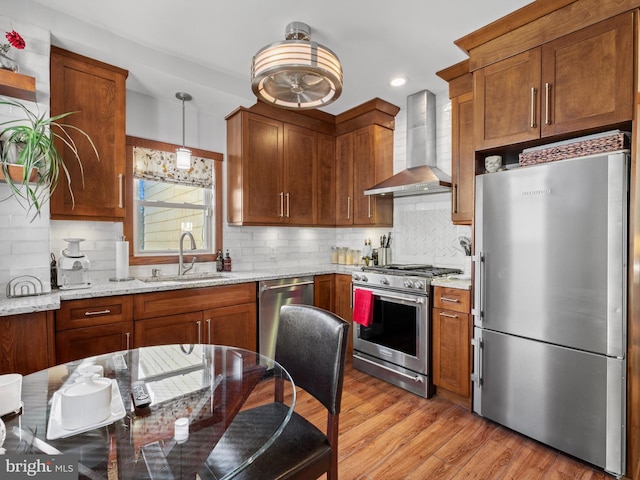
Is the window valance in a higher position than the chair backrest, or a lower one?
higher

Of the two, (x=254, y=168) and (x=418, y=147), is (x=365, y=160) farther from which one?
(x=254, y=168)

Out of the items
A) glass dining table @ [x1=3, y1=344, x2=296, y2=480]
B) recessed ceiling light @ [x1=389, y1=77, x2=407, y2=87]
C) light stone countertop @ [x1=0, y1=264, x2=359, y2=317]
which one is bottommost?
glass dining table @ [x1=3, y1=344, x2=296, y2=480]

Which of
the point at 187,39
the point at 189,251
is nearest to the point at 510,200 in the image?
the point at 187,39

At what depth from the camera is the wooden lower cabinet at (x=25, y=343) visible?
1764 millimetres

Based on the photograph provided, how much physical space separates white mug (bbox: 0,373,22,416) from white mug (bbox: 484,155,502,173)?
9.26 ft

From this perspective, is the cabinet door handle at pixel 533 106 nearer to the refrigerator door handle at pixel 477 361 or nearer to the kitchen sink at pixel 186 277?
the refrigerator door handle at pixel 477 361

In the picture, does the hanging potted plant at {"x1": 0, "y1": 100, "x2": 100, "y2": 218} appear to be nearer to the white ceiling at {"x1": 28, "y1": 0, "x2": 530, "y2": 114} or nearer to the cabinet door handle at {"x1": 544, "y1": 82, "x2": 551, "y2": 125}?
the white ceiling at {"x1": 28, "y1": 0, "x2": 530, "y2": 114}

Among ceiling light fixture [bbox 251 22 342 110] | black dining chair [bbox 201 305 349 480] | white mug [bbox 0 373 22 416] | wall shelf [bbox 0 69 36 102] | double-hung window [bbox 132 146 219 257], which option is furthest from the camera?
double-hung window [bbox 132 146 219 257]

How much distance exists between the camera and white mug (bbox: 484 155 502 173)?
7.97 feet

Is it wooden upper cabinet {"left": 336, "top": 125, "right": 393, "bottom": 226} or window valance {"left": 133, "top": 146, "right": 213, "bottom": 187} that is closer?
window valance {"left": 133, "top": 146, "right": 213, "bottom": 187}

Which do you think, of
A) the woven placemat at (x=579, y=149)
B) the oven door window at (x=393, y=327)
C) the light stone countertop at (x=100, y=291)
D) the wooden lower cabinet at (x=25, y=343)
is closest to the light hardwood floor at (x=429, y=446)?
the oven door window at (x=393, y=327)

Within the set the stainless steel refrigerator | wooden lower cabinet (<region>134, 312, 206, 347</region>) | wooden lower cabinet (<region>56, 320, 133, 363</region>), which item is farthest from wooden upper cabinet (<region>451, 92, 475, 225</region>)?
wooden lower cabinet (<region>56, 320, 133, 363</region>)

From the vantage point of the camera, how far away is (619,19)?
5.89 ft

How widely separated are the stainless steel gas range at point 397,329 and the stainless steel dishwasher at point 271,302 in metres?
0.61
